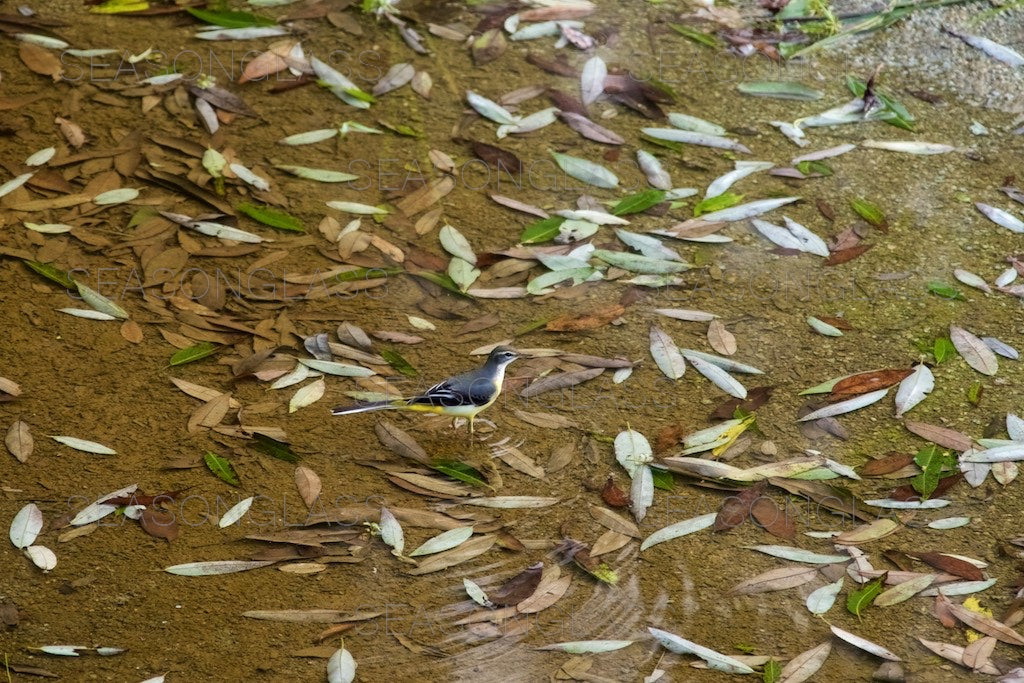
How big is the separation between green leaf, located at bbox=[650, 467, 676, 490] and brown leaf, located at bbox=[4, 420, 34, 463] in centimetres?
194

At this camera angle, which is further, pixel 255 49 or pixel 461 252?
pixel 255 49

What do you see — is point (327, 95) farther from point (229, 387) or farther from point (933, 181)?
point (933, 181)

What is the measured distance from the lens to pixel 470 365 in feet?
12.1

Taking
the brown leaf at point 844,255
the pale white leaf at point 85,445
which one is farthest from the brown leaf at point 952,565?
the pale white leaf at point 85,445

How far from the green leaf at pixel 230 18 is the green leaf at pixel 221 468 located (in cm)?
253

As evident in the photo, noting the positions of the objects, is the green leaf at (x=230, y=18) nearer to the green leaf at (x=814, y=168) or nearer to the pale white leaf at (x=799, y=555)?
the green leaf at (x=814, y=168)

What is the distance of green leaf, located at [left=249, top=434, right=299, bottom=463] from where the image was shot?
10.9ft

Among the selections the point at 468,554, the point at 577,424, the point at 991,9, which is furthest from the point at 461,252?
the point at 991,9

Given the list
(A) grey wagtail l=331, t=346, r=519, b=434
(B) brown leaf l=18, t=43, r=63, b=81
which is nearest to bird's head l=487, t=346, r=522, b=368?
(A) grey wagtail l=331, t=346, r=519, b=434

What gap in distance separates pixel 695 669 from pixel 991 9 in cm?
408

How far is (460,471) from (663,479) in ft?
2.10

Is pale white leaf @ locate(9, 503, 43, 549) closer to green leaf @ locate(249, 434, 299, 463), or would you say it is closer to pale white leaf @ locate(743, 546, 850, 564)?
green leaf @ locate(249, 434, 299, 463)

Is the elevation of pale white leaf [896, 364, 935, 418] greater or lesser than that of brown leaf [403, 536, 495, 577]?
greater

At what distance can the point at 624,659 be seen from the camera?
2826mm
